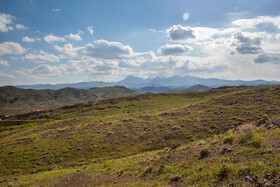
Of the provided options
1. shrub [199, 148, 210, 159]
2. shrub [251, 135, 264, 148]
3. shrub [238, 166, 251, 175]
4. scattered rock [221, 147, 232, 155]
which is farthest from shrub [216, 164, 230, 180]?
shrub [251, 135, 264, 148]

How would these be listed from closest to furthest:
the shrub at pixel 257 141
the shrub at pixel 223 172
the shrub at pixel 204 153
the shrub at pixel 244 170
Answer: the shrub at pixel 244 170, the shrub at pixel 223 172, the shrub at pixel 257 141, the shrub at pixel 204 153

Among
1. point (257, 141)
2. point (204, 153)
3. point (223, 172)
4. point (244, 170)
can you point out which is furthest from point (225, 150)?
point (244, 170)

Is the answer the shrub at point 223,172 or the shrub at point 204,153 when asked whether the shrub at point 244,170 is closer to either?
the shrub at point 223,172

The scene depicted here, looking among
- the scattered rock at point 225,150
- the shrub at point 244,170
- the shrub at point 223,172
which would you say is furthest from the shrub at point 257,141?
the shrub at point 223,172

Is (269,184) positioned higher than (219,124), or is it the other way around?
(269,184)

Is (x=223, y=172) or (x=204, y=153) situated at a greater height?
(x=223, y=172)

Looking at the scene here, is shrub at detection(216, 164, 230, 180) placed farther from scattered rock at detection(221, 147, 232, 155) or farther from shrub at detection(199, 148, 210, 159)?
shrub at detection(199, 148, 210, 159)

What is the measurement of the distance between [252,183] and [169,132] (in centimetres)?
2525

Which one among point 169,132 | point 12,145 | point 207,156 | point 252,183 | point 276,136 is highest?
point 276,136

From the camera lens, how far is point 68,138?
3509cm

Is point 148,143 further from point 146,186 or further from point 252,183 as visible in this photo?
point 252,183

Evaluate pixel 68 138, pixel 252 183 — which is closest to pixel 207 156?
pixel 252 183

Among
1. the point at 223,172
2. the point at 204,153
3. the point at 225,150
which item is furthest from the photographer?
the point at 204,153

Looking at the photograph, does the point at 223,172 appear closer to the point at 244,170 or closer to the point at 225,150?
the point at 244,170
